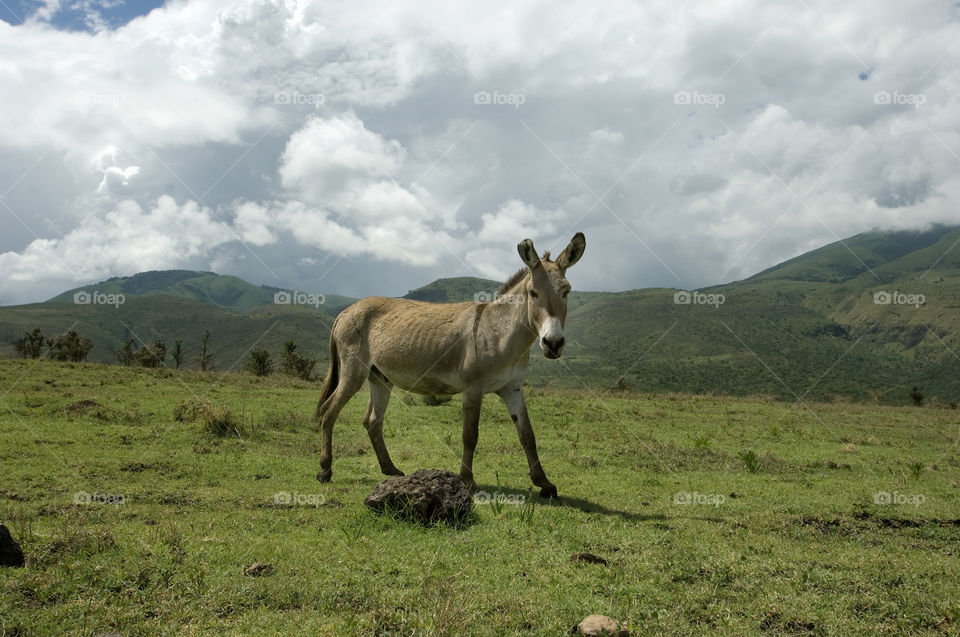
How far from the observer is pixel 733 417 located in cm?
2295

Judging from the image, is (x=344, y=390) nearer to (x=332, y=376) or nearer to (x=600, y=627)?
(x=332, y=376)

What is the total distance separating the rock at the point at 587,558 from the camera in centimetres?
589

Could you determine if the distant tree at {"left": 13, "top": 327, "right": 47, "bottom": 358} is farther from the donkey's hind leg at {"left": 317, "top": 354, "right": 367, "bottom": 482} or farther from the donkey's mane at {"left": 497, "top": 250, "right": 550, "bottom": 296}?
the donkey's mane at {"left": 497, "top": 250, "right": 550, "bottom": 296}

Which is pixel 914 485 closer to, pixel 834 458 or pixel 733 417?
pixel 834 458

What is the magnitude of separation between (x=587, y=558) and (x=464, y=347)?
169 inches

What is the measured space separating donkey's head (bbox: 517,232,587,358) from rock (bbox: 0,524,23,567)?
5.77 metres

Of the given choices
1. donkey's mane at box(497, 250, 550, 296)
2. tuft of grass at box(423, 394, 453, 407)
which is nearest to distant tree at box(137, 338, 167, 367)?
tuft of grass at box(423, 394, 453, 407)

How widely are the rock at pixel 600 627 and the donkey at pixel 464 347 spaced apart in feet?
12.3

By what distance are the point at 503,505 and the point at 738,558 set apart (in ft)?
9.91

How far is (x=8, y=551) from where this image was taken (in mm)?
5086

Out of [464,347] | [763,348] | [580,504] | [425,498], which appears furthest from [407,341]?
[763,348]

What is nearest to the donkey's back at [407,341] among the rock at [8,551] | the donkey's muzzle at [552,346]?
the donkey's muzzle at [552,346]

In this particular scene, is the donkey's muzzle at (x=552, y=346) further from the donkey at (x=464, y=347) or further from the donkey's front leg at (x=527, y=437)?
the donkey's front leg at (x=527, y=437)

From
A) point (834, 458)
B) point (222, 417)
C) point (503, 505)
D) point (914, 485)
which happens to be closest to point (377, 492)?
point (503, 505)
